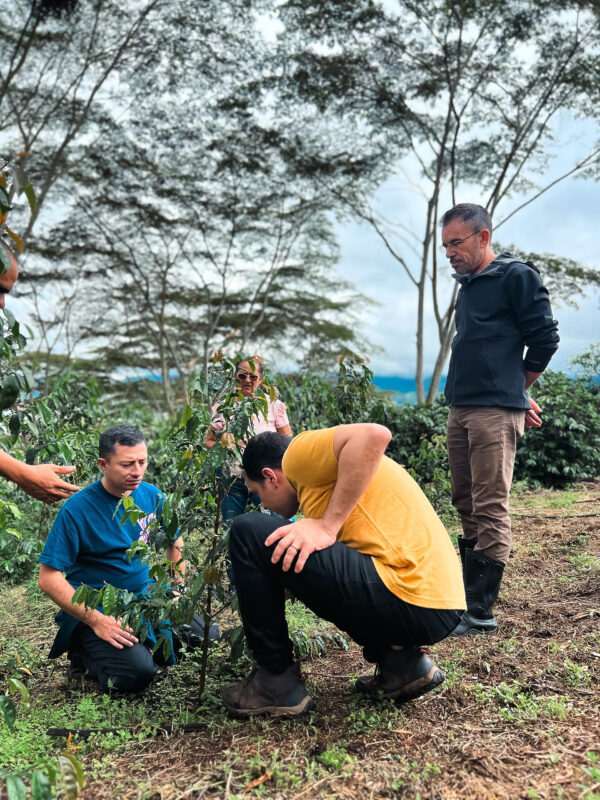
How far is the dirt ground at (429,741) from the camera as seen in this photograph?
1.56 meters

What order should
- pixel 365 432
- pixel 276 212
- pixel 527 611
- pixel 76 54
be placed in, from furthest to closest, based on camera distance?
pixel 276 212
pixel 76 54
pixel 527 611
pixel 365 432

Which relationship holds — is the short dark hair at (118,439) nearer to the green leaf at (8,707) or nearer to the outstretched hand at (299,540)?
the outstretched hand at (299,540)

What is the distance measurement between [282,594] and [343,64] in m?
12.0

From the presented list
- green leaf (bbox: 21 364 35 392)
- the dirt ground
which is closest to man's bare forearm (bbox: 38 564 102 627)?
the dirt ground

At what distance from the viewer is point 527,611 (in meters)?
2.88

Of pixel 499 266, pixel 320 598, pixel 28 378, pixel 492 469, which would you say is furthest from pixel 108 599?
pixel 499 266

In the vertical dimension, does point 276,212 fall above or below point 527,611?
above

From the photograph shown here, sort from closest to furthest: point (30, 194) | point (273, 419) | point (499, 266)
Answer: point (30, 194) → point (499, 266) → point (273, 419)

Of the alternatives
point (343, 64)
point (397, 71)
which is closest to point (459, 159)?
point (397, 71)

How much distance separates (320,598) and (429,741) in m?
0.51

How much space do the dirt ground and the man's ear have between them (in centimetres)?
75

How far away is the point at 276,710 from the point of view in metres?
1.92

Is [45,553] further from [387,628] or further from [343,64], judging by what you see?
[343,64]

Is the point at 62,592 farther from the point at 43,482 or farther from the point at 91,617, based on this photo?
the point at 43,482
